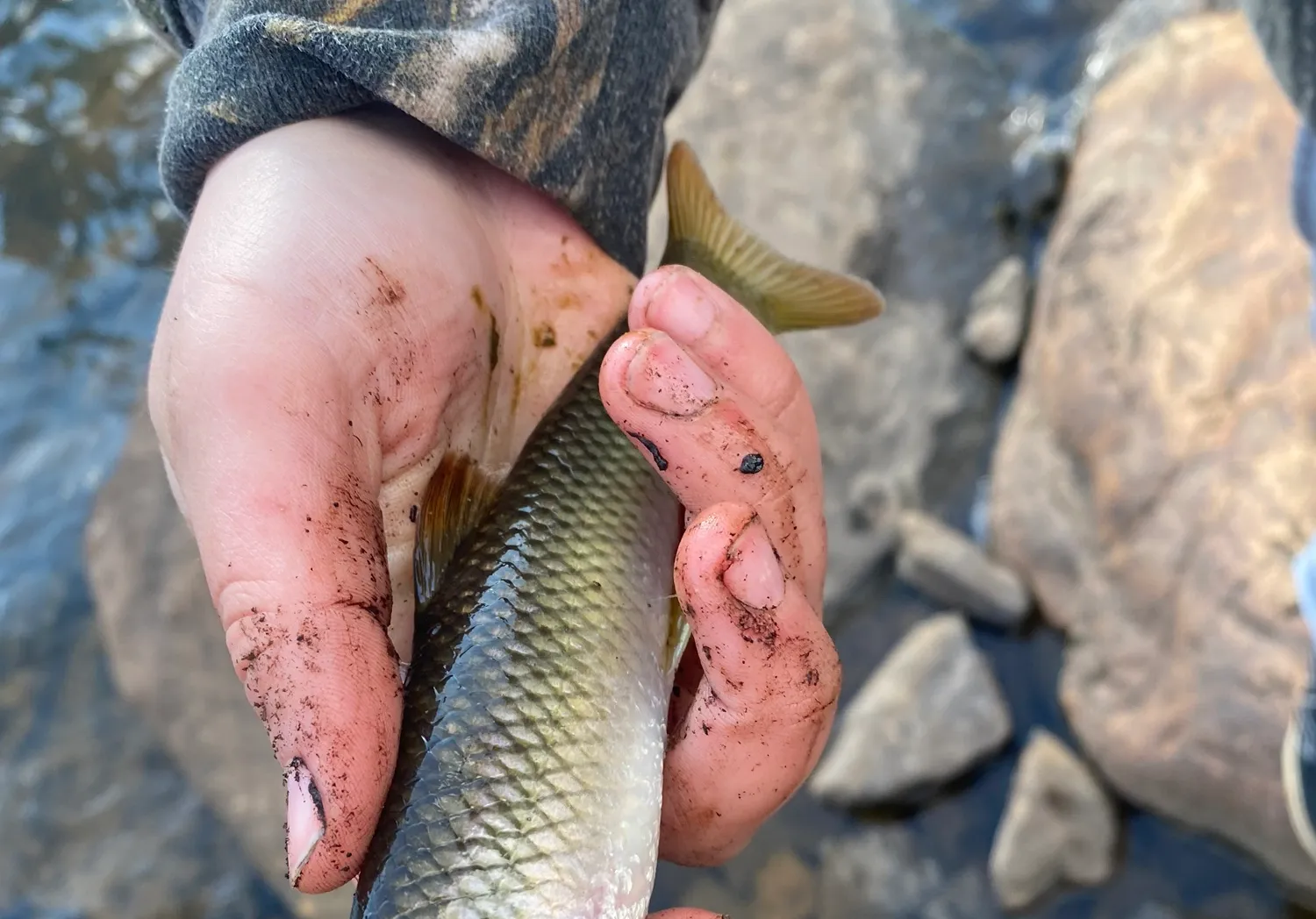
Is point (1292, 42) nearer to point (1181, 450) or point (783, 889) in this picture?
point (1181, 450)

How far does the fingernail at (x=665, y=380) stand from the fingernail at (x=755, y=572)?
29cm

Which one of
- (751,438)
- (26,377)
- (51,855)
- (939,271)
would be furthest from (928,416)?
(26,377)

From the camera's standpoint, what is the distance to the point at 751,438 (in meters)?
2.13

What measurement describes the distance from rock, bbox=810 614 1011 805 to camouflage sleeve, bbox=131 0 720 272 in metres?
2.52

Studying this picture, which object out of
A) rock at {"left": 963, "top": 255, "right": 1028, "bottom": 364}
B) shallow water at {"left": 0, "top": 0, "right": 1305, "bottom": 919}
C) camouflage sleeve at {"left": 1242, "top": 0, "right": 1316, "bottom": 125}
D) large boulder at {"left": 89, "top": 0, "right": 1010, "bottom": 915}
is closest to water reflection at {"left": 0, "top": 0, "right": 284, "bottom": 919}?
shallow water at {"left": 0, "top": 0, "right": 1305, "bottom": 919}

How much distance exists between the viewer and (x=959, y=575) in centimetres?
455

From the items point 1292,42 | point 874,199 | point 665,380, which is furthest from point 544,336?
point 874,199

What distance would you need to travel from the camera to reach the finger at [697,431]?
6.68 ft

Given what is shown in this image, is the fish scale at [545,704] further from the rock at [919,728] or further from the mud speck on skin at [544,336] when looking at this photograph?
the rock at [919,728]

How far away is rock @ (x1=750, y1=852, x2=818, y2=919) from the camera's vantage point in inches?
168

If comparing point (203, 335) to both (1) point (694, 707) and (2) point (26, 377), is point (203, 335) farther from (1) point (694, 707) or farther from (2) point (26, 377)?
(2) point (26, 377)

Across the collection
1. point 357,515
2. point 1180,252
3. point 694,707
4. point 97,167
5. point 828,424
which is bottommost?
point 97,167

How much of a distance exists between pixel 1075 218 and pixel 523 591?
4045mm

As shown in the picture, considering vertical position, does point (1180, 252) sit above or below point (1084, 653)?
above
